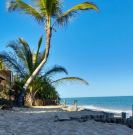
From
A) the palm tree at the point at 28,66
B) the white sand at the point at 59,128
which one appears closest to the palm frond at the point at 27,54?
the palm tree at the point at 28,66

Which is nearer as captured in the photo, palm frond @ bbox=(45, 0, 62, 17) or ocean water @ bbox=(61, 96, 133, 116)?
palm frond @ bbox=(45, 0, 62, 17)

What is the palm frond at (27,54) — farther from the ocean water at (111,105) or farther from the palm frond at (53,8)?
the ocean water at (111,105)

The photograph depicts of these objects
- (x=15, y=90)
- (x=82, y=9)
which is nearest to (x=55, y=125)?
(x=82, y=9)

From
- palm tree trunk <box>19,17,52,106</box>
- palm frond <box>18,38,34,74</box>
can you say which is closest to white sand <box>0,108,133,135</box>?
palm tree trunk <box>19,17,52,106</box>

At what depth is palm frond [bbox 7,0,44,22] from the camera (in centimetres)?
2269

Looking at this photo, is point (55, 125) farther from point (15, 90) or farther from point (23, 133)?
point (15, 90)

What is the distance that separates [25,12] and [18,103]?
5125mm

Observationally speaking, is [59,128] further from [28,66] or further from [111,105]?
[111,105]

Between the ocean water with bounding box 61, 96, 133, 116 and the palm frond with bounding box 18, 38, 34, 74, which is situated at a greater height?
the palm frond with bounding box 18, 38, 34, 74

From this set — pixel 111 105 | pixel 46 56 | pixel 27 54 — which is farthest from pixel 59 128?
pixel 111 105

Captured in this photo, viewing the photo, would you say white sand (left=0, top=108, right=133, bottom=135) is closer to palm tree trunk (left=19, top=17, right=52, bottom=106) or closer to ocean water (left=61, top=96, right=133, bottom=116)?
palm tree trunk (left=19, top=17, right=52, bottom=106)

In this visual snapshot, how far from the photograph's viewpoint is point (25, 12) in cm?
2302

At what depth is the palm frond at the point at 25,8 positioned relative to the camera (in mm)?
22688

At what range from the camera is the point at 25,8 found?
22.8 m
